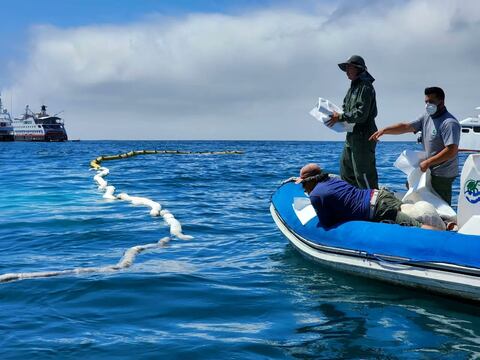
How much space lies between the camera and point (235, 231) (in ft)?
32.1

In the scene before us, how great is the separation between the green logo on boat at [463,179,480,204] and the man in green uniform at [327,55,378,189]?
1.91 m

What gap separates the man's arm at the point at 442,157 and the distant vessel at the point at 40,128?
9848 cm

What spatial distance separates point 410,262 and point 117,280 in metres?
3.04

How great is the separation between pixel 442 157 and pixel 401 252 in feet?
5.03

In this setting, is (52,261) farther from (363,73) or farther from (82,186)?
(82,186)

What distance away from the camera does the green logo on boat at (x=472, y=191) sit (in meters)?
5.72

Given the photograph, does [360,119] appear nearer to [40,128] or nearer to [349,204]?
[349,204]

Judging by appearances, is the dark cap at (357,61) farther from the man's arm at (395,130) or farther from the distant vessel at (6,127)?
the distant vessel at (6,127)

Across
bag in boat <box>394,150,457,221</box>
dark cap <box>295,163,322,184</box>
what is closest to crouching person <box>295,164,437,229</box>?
dark cap <box>295,163,322,184</box>

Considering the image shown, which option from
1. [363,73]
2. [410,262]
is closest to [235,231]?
[363,73]

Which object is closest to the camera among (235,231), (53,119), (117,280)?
(117,280)

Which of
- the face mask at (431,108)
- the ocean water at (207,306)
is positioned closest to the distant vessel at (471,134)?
the ocean water at (207,306)

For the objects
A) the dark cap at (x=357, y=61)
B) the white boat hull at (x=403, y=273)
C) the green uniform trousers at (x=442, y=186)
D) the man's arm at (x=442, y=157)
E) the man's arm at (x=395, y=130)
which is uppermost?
the dark cap at (x=357, y=61)

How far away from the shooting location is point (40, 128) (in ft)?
324
